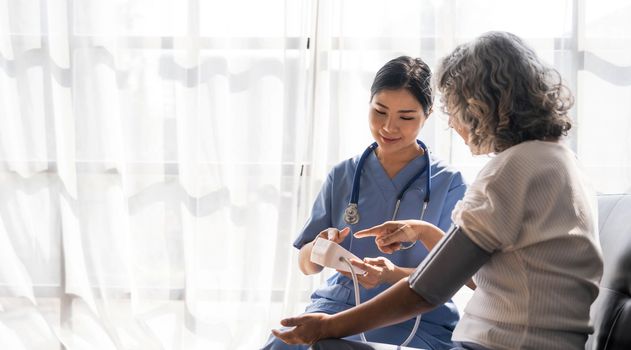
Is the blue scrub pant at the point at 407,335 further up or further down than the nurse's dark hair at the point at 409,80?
further down

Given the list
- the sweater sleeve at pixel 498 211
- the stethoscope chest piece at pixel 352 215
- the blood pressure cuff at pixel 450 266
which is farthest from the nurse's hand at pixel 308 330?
the stethoscope chest piece at pixel 352 215

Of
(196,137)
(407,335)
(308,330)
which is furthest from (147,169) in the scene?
(308,330)

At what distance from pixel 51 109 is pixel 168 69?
47cm

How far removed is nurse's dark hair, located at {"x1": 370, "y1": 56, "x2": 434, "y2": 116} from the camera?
178 centimetres

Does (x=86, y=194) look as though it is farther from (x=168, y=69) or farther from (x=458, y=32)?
(x=458, y=32)

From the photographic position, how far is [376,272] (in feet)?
5.20

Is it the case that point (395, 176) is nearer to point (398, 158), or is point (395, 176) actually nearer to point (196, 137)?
point (398, 158)

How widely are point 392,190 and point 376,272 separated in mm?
296

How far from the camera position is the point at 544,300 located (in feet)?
3.81

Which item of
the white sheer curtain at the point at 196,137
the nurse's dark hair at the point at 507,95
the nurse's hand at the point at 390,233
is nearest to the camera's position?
the nurse's dark hair at the point at 507,95

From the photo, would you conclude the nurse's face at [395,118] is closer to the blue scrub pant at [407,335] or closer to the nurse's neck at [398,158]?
the nurse's neck at [398,158]

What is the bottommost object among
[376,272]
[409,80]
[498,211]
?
[376,272]

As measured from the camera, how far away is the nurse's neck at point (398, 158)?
186cm

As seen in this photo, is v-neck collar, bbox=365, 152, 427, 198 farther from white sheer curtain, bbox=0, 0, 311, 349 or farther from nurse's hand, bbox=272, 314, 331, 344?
white sheer curtain, bbox=0, 0, 311, 349
